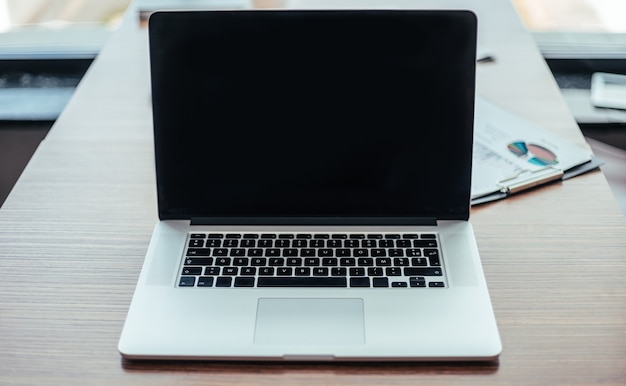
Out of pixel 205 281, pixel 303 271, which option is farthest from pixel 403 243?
pixel 205 281

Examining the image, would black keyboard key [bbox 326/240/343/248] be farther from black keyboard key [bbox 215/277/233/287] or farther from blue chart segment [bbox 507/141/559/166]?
blue chart segment [bbox 507/141/559/166]

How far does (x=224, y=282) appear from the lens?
802 millimetres

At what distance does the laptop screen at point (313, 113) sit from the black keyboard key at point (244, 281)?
0.33 feet

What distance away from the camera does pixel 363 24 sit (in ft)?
2.79

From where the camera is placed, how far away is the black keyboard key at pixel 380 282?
0.79m

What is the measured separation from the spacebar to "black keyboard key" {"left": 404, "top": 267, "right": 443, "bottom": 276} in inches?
2.7

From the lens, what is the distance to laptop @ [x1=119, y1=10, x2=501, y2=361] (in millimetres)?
817

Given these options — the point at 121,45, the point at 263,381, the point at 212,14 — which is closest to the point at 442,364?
the point at 263,381

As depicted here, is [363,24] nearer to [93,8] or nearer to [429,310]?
[429,310]

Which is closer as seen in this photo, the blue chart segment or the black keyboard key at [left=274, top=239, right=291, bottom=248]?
the black keyboard key at [left=274, top=239, right=291, bottom=248]

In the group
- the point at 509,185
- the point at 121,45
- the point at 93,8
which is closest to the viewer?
the point at 509,185

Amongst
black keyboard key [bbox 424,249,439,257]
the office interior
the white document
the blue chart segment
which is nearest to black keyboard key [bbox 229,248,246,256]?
black keyboard key [bbox 424,249,439,257]

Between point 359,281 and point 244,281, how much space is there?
12 centimetres

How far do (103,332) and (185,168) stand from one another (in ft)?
0.71
